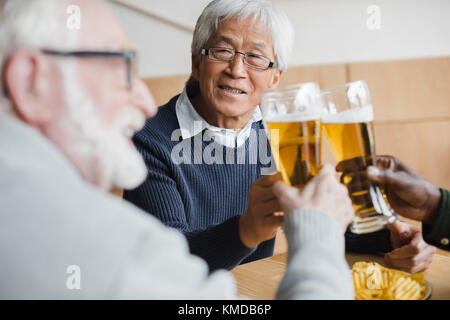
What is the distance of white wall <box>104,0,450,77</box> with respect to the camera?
315cm

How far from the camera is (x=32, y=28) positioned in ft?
1.78

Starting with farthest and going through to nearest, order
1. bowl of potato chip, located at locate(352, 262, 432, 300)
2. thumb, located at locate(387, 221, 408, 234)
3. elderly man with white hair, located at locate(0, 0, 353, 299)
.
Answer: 1. thumb, located at locate(387, 221, 408, 234)
2. bowl of potato chip, located at locate(352, 262, 432, 300)
3. elderly man with white hair, located at locate(0, 0, 353, 299)

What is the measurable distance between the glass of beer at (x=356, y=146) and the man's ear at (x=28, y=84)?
535 mm

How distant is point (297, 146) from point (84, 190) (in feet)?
1.59

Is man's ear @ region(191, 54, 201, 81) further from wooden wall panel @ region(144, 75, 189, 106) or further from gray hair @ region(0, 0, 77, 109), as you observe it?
wooden wall panel @ region(144, 75, 189, 106)

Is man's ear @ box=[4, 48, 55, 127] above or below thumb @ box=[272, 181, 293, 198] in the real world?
above

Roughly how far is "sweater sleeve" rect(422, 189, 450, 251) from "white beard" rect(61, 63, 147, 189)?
0.70 meters

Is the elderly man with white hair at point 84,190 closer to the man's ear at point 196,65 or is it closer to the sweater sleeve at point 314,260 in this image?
the sweater sleeve at point 314,260

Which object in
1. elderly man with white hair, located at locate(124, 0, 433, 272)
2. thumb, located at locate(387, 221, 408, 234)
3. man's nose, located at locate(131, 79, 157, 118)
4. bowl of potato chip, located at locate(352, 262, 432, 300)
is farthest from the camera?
elderly man with white hair, located at locate(124, 0, 433, 272)

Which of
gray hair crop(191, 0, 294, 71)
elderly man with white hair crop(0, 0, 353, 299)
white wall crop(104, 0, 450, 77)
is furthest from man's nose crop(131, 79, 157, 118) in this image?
white wall crop(104, 0, 450, 77)

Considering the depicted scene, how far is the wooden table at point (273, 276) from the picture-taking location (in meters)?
0.86

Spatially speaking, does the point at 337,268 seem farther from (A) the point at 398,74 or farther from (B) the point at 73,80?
(A) the point at 398,74

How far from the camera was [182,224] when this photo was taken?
4.19 ft

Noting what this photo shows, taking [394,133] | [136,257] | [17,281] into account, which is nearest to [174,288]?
[136,257]
